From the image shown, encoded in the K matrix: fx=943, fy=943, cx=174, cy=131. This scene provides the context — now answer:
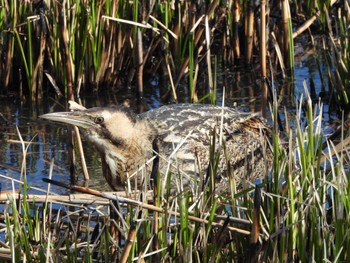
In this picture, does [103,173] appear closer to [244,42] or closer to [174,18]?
[174,18]

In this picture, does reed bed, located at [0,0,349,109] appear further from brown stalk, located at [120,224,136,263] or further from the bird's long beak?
brown stalk, located at [120,224,136,263]

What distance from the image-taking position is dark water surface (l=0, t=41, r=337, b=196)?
6.45 meters

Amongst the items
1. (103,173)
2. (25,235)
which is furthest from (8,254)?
(103,173)

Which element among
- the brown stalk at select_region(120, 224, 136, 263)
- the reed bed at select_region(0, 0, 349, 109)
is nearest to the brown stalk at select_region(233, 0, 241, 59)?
the reed bed at select_region(0, 0, 349, 109)

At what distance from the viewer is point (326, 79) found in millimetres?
8258

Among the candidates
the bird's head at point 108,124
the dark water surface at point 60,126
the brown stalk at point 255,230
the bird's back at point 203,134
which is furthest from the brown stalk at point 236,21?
the brown stalk at point 255,230

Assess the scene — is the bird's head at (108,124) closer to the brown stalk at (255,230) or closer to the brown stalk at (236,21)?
the brown stalk at (255,230)

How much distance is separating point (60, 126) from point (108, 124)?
5.99 ft

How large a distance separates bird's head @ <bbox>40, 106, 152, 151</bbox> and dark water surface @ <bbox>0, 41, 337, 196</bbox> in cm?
43

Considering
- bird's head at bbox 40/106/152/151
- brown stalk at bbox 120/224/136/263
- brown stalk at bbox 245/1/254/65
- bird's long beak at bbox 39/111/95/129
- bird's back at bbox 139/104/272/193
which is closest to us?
brown stalk at bbox 120/224/136/263

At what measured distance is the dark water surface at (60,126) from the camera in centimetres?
645

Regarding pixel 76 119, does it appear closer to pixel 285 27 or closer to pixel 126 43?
pixel 126 43

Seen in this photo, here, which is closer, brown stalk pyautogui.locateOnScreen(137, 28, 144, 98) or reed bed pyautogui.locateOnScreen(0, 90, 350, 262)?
reed bed pyautogui.locateOnScreen(0, 90, 350, 262)

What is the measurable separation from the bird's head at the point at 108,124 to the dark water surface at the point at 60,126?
0.43 metres
